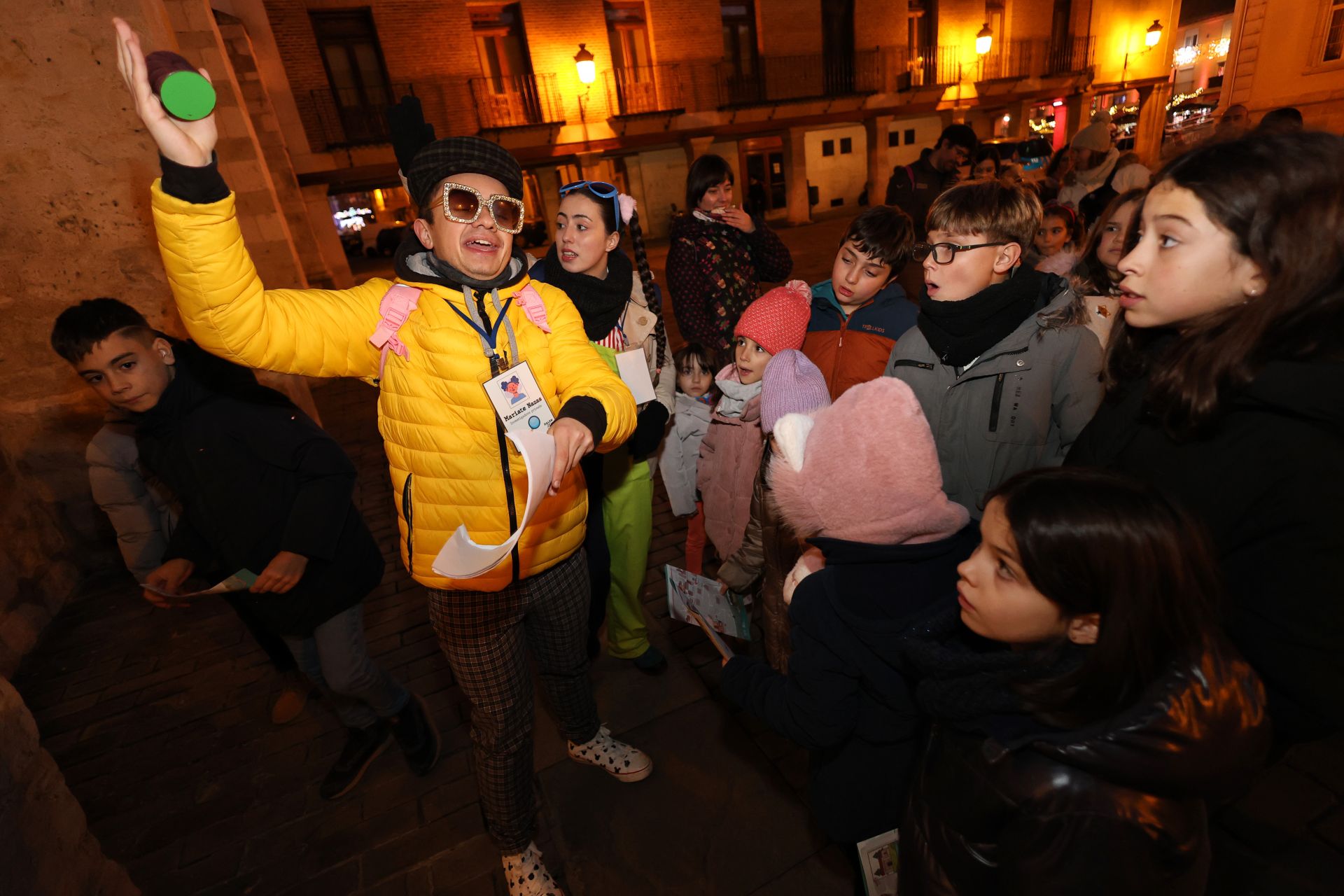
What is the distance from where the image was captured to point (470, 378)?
5.85 ft

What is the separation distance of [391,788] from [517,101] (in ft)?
68.0

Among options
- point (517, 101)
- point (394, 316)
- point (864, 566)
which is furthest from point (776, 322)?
point (517, 101)

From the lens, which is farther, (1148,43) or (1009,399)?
(1148,43)

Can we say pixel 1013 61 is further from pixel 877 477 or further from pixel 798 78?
pixel 877 477

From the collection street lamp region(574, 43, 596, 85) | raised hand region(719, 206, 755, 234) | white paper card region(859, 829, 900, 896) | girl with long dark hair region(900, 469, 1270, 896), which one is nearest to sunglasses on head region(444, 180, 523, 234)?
girl with long dark hair region(900, 469, 1270, 896)

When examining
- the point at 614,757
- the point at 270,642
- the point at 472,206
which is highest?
the point at 472,206

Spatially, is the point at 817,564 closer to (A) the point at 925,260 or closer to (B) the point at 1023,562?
(B) the point at 1023,562

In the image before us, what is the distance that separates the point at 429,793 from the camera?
108 inches

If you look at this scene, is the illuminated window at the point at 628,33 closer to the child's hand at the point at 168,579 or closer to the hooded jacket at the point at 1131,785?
the child's hand at the point at 168,579

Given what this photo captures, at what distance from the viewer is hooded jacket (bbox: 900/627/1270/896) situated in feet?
3.29

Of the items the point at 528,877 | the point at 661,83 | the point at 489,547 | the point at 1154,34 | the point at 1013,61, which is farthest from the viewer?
the point at 1013,61

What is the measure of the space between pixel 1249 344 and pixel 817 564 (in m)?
1.16

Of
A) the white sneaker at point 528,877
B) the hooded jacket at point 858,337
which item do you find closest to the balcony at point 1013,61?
the hooded jacket at point 858,337

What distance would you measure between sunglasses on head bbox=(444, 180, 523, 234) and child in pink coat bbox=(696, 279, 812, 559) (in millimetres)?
1381
